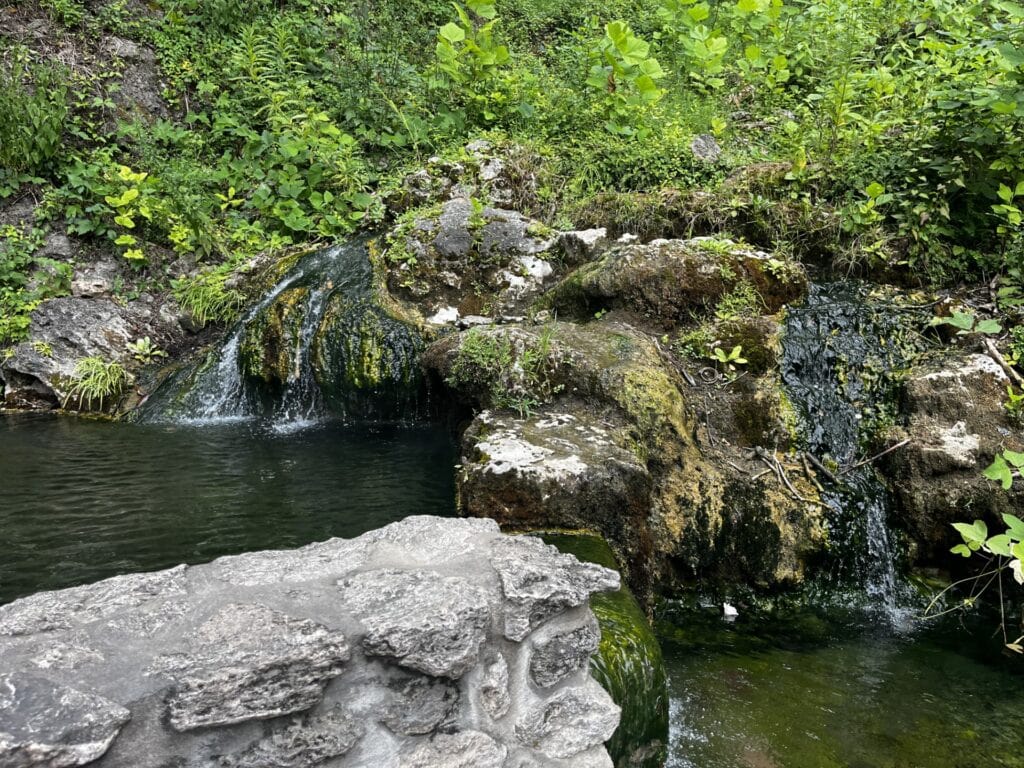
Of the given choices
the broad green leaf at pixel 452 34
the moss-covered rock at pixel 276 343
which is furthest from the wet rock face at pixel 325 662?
the broad green leaf at pixel 452 34

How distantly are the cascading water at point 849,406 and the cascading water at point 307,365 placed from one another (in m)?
3.76

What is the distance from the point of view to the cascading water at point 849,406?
4.72 meters

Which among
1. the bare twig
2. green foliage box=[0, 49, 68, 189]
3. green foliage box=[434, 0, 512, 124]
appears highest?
green foliage box=[434, 0, 512, 124]

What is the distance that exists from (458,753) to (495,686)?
202 mm

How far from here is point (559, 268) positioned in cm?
763

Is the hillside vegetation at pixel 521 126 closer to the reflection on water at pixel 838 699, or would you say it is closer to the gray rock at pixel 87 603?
the reflection on water at pixel 838 699

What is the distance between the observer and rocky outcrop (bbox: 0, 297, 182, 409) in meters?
8.12

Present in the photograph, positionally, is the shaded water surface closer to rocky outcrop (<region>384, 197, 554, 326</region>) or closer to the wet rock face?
rocky outcrop (<region>384, 197, 554, 326</region>)

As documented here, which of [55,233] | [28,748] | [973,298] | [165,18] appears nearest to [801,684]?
[28,748]

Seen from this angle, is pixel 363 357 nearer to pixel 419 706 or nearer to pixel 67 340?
pixel 67 340

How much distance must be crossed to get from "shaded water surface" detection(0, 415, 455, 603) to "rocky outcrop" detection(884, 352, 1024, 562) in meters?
3.31

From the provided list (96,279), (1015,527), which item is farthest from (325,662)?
(96,279)

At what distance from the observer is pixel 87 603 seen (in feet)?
5.93

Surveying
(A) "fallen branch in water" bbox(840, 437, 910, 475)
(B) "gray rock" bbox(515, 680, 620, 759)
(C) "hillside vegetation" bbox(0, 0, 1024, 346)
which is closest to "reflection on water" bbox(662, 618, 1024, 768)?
(B) "gray rock" bbox(515, 680, 620, 759)
